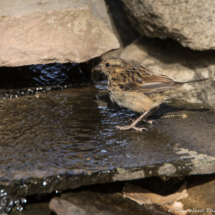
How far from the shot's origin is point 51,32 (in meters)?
4.77

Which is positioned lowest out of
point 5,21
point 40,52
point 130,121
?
point 130,121

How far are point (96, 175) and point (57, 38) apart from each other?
2824 millimetres

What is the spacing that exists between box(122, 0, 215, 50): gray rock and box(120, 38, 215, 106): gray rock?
575 mm

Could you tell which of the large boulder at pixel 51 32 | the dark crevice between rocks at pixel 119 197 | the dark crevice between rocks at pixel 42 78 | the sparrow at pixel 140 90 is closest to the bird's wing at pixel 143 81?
the sparrow at pixel 140 90

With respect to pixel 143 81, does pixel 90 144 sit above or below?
below

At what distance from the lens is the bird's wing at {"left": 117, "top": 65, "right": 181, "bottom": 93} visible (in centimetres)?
396

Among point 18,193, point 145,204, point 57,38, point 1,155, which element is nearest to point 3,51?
point 57,38

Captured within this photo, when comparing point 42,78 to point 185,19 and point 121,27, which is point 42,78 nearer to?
point 185,19

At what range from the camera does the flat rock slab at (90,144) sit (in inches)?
109

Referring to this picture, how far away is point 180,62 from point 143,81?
6.69 ft

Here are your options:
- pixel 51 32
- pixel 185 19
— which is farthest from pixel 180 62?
pixel 51 32

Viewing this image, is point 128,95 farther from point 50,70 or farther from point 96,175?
point 50,70

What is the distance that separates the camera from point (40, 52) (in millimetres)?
4727

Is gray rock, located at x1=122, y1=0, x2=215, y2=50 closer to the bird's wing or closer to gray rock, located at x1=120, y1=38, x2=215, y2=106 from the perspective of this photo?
gray rock, located at x1=120, y1=38, x2=215, y2=106
